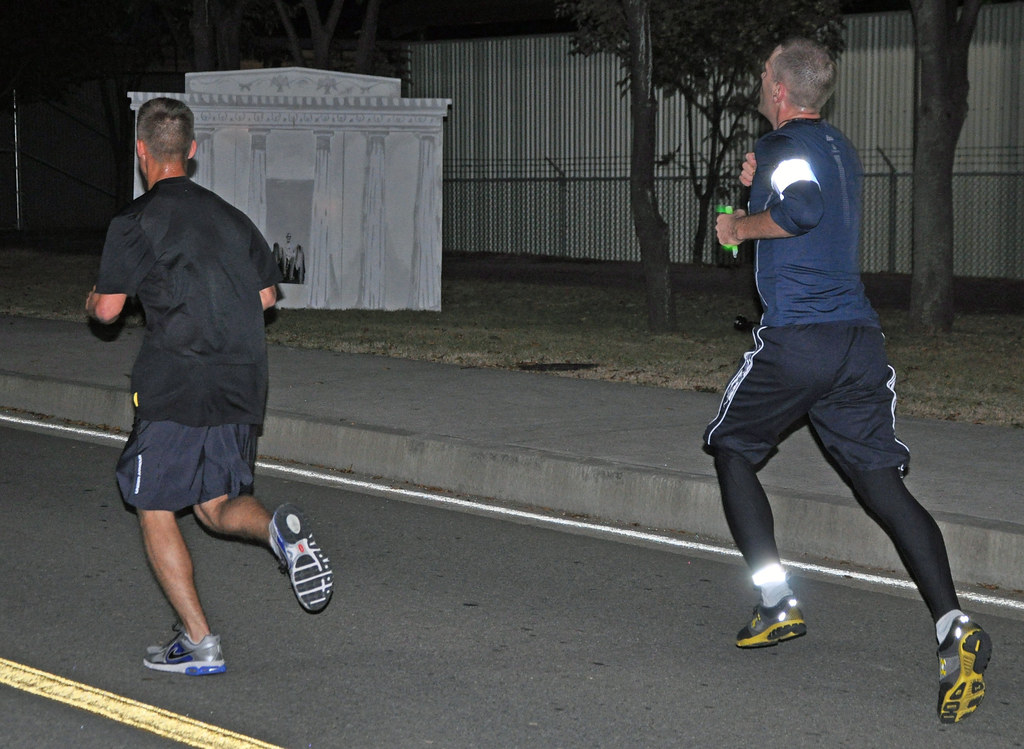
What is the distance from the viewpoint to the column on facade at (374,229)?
Answer: 57.6 feet

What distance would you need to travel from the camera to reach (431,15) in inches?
1500

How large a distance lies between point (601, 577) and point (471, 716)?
6.61 feet

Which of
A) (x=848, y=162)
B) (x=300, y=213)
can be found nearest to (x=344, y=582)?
(x=848, y=162)

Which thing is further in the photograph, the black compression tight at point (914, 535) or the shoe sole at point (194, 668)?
the shoe sole at point (194, 668)

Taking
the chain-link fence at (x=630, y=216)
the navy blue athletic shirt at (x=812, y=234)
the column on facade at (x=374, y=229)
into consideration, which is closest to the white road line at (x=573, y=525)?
the navy blue athletic shirt at (x=812, y=234)

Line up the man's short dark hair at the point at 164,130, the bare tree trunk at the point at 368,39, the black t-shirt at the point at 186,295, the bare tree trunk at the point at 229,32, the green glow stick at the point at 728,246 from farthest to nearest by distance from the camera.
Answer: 1. the bare tree trunk at the point at 229,32
2. the bare tree trunk at the point at 368,39
3. the green glow stick at the point at 728,246
4. the man's short dark hair at the point at 164,130
5. the black t-shirt at the point at 186,295

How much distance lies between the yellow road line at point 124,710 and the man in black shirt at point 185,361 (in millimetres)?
298

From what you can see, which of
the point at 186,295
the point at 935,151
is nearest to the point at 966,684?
the point at 186,295

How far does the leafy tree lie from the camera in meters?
26.6

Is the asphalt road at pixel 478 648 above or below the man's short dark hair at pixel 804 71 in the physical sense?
below

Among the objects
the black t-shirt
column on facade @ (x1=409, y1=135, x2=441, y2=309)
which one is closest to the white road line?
the black t-shirt

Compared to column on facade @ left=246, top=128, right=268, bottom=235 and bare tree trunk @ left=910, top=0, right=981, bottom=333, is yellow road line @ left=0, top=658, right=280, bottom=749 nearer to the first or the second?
bare tree trunk @ left=910, top=0, right=981, bottom=333

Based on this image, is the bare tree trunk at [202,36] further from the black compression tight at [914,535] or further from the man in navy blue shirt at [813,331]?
the black compression tight at [914,535]

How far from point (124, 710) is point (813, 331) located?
2.49 m
